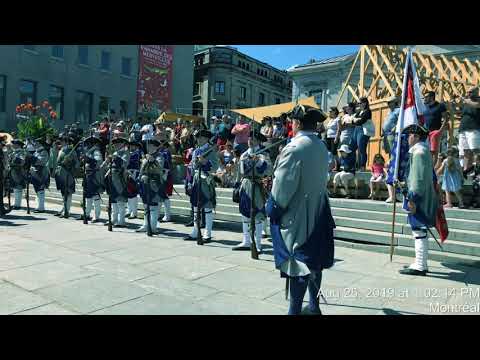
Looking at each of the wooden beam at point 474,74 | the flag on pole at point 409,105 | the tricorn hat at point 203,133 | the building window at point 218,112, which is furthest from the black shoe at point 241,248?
the building window at point 218,112

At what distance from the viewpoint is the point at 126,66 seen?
1499 inches

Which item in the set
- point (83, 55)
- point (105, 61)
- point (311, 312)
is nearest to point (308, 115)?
point (311, 312)

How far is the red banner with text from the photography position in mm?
38656

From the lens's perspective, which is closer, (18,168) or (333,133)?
(333,133)

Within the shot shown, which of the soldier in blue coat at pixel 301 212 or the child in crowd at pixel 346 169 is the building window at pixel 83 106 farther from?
the soldier in blue coat at pixel 301 212

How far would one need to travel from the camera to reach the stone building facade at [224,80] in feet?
168

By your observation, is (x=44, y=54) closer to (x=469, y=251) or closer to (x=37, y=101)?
(x=37, y=101)

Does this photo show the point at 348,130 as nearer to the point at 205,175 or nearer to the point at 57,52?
the point at 205,175

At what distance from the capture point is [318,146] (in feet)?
13.0

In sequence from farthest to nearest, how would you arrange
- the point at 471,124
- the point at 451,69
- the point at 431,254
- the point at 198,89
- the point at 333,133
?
the point at 198,89, the point at 451,69, the point at 333,133, the point at 471,124, the point at 431,254

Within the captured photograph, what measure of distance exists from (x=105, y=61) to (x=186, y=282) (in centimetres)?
3520
